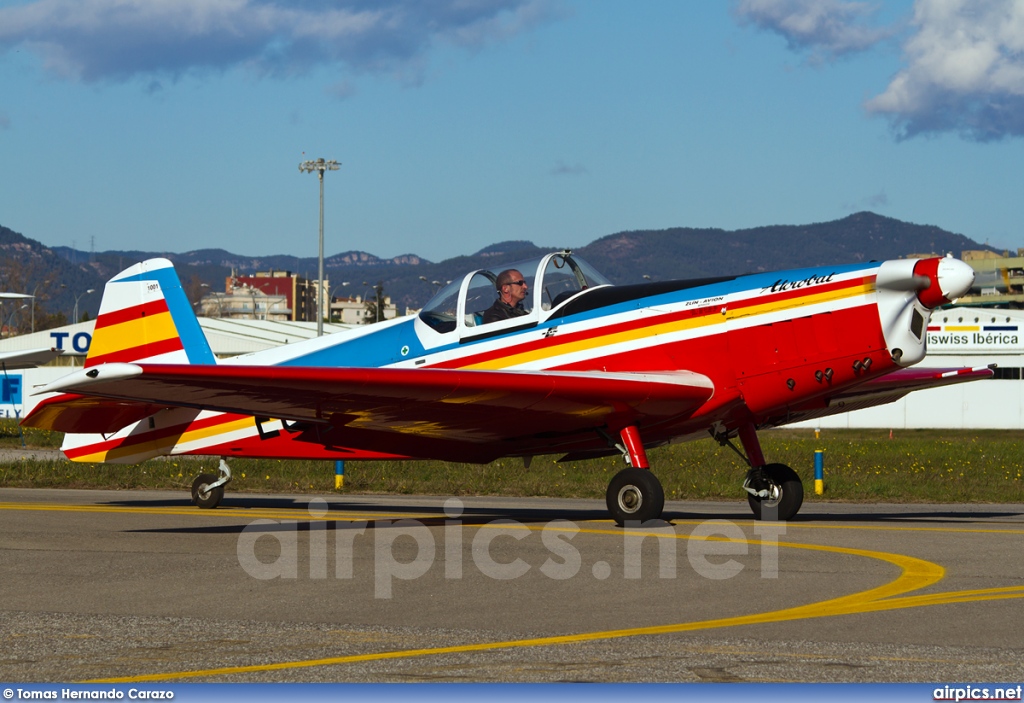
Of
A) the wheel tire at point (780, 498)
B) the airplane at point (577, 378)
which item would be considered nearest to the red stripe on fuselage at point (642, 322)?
the airplane at point (577, 378)

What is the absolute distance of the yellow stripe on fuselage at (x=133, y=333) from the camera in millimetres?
14180

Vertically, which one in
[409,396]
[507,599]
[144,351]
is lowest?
[507,599]

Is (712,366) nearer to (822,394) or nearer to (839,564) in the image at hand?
(822,394)

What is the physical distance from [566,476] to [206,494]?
23.5ft

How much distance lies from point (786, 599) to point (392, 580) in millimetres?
2629

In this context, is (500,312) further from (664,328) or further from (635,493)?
(635,493)

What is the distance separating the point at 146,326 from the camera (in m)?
14.2

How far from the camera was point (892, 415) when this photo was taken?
48.8m

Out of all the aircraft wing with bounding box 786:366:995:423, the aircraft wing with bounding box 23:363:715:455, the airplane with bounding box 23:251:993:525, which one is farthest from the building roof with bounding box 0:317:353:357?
the aircraft wing with bounding box 23:363:715:455

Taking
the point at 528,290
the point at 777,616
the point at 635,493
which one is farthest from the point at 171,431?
the point at 777,616

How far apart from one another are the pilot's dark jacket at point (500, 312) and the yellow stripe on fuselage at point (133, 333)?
4.13m

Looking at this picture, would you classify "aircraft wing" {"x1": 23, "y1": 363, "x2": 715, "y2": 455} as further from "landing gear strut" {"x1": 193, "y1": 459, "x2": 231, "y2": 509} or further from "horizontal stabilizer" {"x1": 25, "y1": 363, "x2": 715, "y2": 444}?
"landing gear strut" {"x1": 193, "y1": 459, "x2": 231, "y2": 509}

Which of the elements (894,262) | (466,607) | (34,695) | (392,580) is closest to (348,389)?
(392,580)

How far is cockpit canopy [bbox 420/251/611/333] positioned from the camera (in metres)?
12.2
